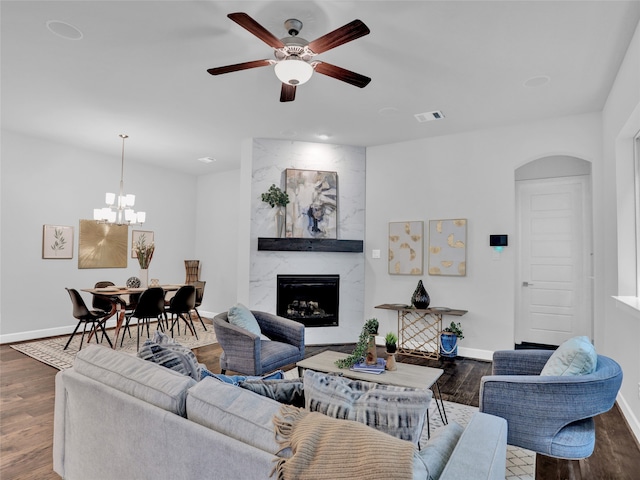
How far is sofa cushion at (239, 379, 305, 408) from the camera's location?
4.84 feet

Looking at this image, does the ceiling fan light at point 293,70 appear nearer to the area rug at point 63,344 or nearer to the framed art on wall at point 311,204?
the framed art on wall at point 311,204

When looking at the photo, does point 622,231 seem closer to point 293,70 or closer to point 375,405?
point 293,70

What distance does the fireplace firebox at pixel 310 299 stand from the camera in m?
5.39

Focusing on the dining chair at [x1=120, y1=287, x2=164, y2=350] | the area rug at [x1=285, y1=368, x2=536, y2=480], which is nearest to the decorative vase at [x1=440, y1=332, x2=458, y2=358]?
the area rug at [x1=285, y1=368, x2=536, y2=480]

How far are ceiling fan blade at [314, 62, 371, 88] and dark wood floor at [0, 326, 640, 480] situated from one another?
2.62 m

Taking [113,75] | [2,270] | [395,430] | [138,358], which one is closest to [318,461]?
[395,430]

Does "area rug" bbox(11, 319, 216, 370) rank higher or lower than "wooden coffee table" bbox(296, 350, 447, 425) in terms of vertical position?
lower

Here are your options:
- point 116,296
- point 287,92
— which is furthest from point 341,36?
point 116,296

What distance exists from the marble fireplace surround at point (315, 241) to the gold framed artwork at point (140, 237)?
8.94 ft

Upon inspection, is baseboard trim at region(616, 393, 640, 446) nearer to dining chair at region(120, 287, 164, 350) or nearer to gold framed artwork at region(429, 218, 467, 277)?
gold framed artwork at region(429, 218, 467, 277)

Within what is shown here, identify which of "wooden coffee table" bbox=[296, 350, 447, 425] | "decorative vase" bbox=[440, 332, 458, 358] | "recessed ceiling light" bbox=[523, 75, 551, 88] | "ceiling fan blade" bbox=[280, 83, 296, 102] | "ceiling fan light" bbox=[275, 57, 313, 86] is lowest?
"decorative vase" bbox=[440, 332, 458, 358]

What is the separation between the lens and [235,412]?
126 cm

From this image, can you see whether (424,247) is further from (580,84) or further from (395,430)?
(395,430)

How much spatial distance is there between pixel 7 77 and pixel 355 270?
4.52m
